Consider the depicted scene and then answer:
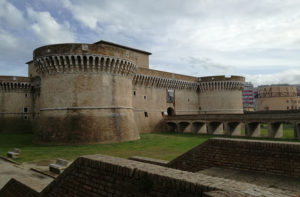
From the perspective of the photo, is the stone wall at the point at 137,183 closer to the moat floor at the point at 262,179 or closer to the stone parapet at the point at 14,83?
the moat floor at the point at 262,179

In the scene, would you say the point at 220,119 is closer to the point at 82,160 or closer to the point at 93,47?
the point at 93,47

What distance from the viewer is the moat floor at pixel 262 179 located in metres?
5.65

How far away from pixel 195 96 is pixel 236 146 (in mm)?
36617

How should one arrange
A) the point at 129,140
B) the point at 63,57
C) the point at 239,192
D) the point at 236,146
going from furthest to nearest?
the point at 129,140, the point at 63,57, the point at 236,146, the point at 239,192

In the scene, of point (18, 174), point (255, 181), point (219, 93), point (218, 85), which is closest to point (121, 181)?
point (255, 181)

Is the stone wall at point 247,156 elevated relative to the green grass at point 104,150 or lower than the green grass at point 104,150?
elevated

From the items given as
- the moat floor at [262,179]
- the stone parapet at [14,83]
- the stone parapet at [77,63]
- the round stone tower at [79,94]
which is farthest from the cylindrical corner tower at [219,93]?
the moat floor at [262,179]

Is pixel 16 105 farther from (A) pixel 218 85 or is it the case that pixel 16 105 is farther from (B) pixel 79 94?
(A) pixel 218 85

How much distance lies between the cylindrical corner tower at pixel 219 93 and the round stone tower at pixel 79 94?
79.7 ft

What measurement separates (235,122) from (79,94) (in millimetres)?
19470

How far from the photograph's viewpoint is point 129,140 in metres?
23.4

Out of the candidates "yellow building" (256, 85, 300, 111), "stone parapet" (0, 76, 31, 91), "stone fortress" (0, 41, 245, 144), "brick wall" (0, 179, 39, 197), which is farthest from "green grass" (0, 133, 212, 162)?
"yellow building" (256, 85, 300, 111)

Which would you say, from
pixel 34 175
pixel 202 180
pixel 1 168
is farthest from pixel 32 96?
pixel 202 180

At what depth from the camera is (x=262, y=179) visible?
6332 millimetres
